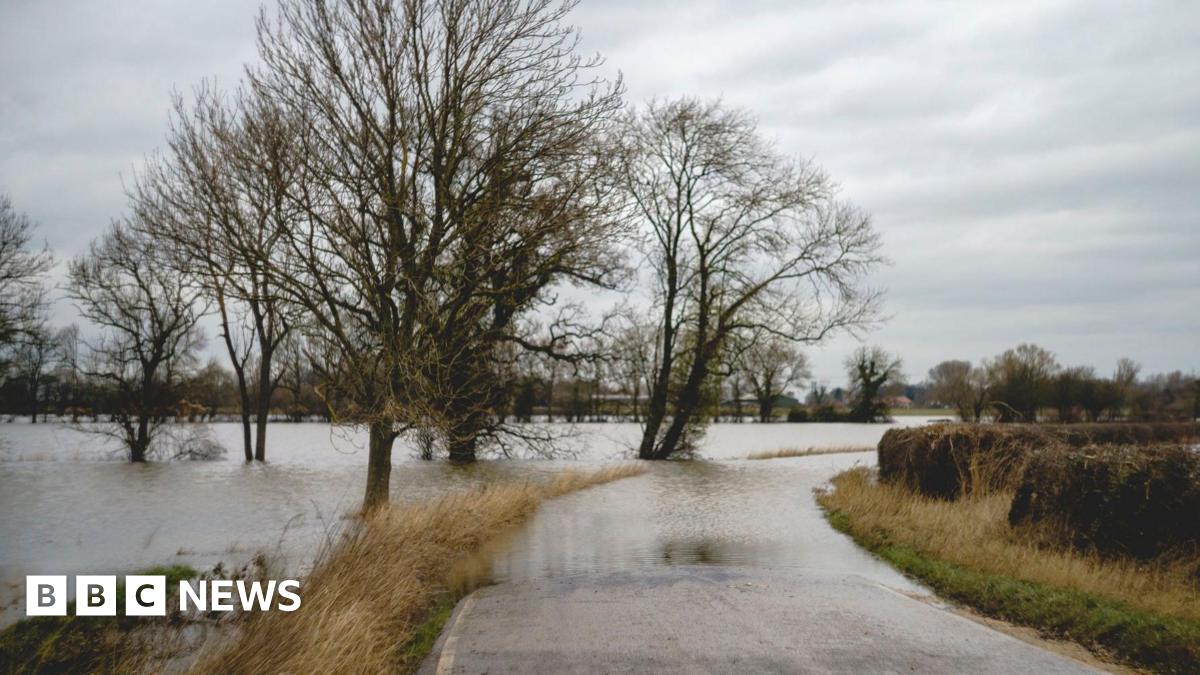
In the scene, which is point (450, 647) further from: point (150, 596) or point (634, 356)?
point (634, 356)

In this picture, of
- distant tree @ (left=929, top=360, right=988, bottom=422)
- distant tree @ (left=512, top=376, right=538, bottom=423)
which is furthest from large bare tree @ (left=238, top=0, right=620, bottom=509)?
distant tree @ (left=929, top=360, right=988, bottom=422)

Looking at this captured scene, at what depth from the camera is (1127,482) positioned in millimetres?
10859

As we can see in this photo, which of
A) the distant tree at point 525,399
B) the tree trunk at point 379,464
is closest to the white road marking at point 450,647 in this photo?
the tree trunk at point 379,464

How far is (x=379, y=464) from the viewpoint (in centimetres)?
1444

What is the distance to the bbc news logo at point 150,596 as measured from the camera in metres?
7.21

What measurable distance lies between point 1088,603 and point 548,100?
1050cm

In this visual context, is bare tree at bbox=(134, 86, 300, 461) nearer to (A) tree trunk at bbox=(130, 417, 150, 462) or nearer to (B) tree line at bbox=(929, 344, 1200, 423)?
(A) tree trunk at bbox=(130, 417, 150, 462)

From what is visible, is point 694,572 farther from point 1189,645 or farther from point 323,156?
point 323,156

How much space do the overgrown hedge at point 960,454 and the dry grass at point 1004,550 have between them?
631 mm

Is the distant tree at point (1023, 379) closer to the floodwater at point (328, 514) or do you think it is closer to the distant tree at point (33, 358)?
the floodwater at point (328, 514)

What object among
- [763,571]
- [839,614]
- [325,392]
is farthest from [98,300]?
[839,614]

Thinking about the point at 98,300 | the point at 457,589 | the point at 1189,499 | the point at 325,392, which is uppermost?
the point at 98,300

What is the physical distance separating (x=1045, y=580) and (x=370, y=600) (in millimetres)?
7666

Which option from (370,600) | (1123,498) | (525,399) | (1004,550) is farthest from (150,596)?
(525,399)
